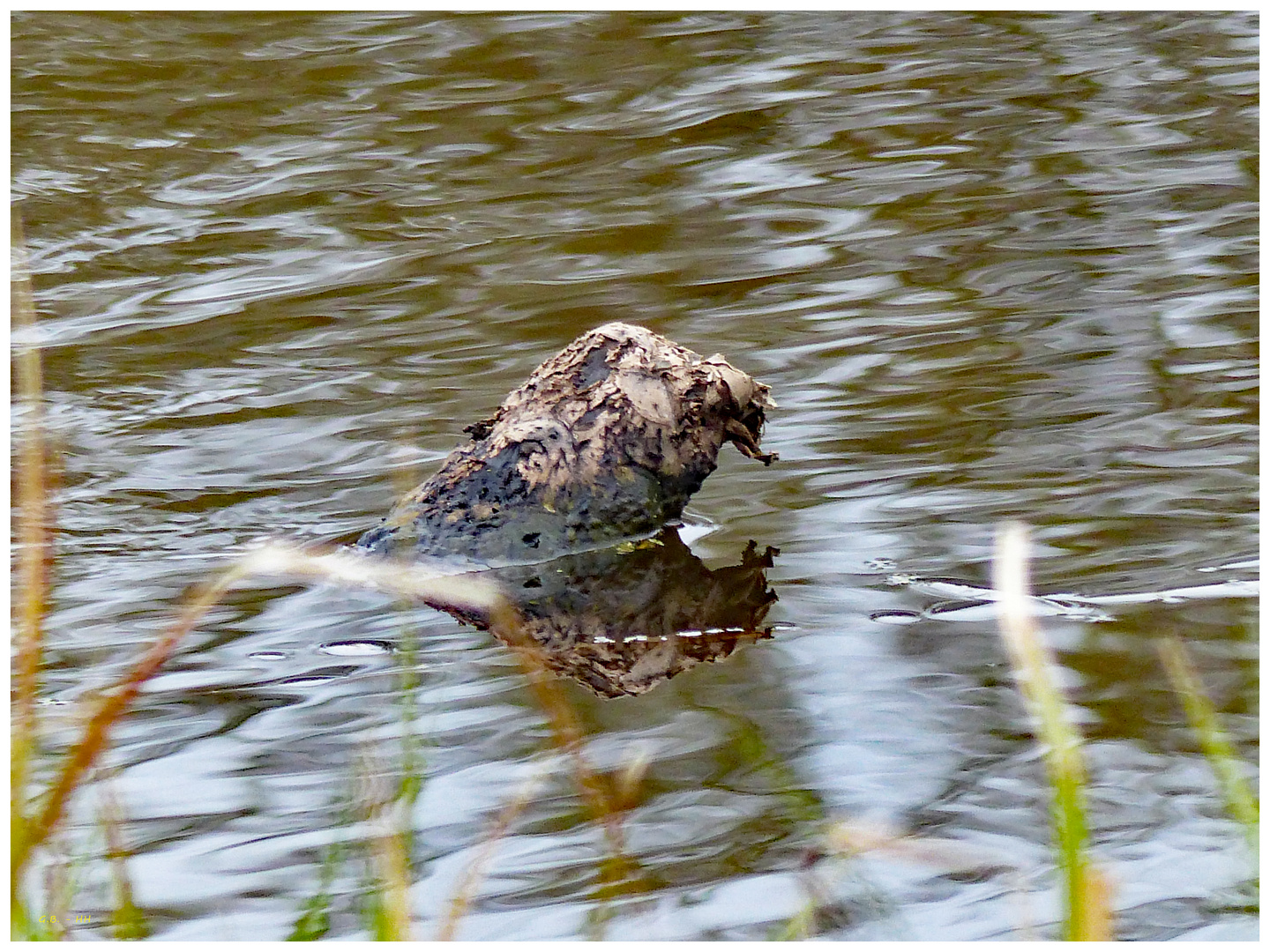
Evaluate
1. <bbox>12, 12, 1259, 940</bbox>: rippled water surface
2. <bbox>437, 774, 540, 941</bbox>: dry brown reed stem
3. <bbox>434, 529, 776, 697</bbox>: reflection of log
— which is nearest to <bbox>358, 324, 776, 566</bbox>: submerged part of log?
<bbox>434, 529, 776, 697</bbox>: reflection of log

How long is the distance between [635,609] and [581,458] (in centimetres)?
36

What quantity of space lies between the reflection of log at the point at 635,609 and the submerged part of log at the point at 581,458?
72 mm

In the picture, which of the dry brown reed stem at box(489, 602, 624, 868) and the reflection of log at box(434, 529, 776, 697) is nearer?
the dry brown reed stem at box(489, 602, 624, 868)

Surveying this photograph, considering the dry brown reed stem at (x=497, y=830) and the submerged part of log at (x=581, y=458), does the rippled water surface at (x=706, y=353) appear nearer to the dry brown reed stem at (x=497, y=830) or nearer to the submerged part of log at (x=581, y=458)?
the dry brown reed stem at (x=497, y=830)

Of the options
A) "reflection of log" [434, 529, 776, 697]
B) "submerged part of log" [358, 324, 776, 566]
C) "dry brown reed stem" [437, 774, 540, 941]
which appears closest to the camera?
"dry brown reed stem" [437, 774, 540, 941]

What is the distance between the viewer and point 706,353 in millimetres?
4273

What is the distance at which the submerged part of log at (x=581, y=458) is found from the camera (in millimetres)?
3070

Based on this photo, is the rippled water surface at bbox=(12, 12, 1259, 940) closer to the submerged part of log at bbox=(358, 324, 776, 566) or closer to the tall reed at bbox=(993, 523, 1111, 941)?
the submerged part of log at bbox=(358, 324, 776, 566)

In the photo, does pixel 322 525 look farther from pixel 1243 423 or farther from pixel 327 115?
pixel 327 115

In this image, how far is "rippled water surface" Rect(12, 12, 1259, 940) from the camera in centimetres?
213

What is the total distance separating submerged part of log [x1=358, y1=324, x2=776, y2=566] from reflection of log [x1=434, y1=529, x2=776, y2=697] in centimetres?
7

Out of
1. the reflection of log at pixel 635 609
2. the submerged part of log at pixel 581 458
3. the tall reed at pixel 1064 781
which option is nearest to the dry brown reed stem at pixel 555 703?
the reflection of log at pixel 635 609

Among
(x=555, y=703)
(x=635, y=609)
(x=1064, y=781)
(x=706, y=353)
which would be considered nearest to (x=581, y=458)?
(x=635, y=609)

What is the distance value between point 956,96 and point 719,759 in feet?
14.5
